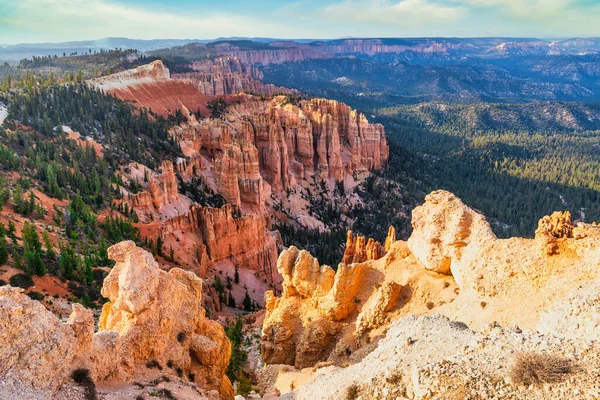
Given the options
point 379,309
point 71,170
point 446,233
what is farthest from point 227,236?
point 446,233

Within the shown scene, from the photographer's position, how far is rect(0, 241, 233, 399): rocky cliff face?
420 inches

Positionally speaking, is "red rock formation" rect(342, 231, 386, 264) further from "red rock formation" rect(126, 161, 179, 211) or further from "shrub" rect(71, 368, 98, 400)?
"red rock formation" rect(126, 161, 179, 211)

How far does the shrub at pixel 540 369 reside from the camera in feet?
27.1

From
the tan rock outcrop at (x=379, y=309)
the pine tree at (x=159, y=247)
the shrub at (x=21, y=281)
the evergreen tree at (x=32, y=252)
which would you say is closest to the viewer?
the tan rock outcrop at (x=379, y=309)

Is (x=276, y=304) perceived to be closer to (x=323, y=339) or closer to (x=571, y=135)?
(x=323, y=339)

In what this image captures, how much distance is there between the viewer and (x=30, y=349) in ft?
35.2

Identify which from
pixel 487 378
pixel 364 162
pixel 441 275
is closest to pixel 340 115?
pixel 364 162

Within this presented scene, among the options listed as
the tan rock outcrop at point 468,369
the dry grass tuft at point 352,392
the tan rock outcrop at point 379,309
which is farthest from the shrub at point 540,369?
the tan rock outcrop at point 379,309

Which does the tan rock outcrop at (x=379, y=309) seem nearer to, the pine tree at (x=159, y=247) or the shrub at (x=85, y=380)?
the shrub at (x=85, y=380)

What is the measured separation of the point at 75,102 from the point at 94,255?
138 feet

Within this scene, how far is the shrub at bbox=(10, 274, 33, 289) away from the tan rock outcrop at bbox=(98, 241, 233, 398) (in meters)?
9.73

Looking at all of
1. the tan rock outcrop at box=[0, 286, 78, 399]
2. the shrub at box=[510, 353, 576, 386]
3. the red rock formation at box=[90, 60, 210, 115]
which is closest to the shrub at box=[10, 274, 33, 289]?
the tan rock outcrop at box=[0, 286, 78, 399]

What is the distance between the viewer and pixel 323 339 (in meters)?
20.4

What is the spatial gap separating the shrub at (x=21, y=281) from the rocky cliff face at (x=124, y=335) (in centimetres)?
980
